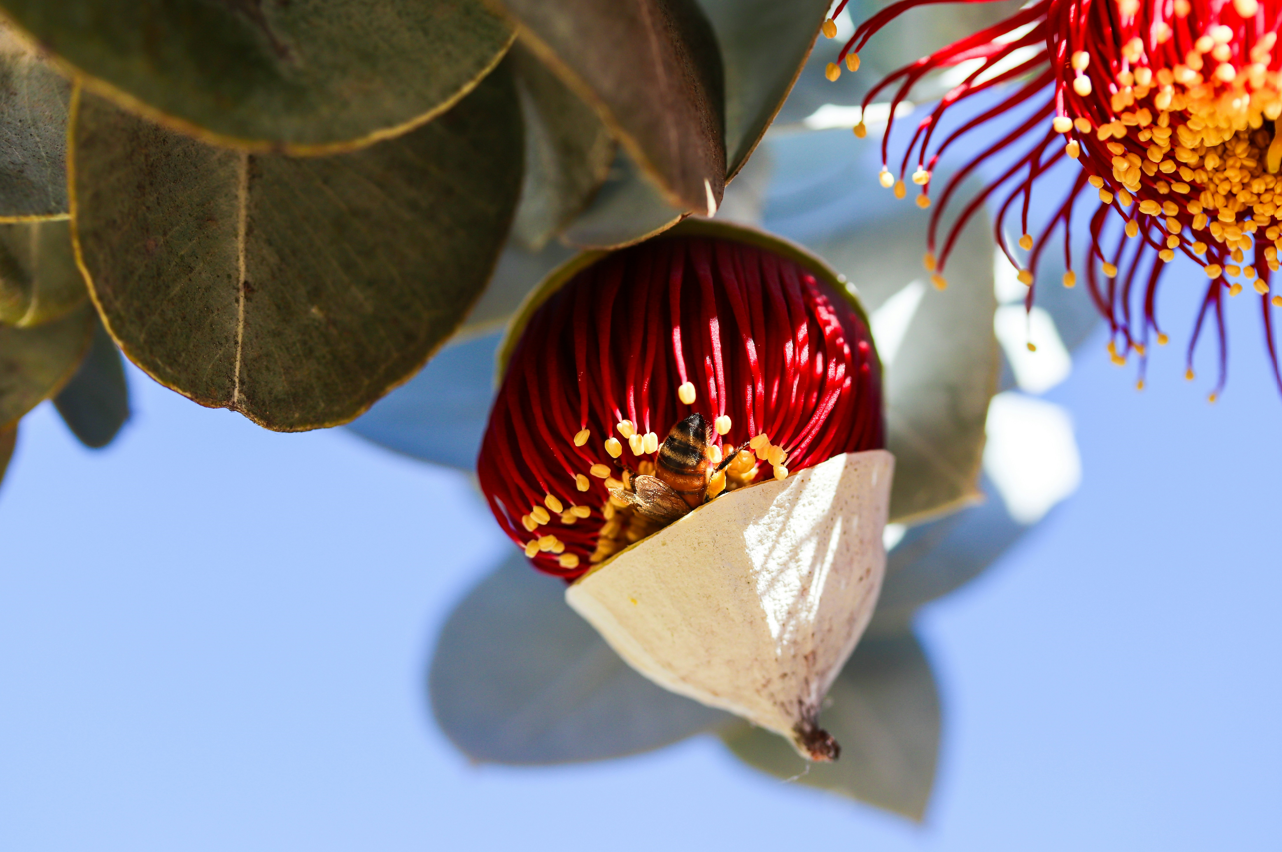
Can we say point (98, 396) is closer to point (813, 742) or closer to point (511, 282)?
point (511, 282)

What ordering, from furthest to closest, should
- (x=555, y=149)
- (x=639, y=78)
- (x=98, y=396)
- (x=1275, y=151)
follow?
(x=98, y=396) < (x=555, y=149) < (x=1275, y=151) < (x=639, y=78)

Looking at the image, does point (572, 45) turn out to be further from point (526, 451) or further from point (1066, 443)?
point (1066, 443)

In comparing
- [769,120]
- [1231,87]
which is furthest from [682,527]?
[1231,87]

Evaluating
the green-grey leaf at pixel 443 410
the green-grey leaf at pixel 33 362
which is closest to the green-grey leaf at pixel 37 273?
the green-grey leaf at pixel 33 362

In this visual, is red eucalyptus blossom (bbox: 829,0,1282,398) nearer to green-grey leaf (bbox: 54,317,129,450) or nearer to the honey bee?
the honey bee

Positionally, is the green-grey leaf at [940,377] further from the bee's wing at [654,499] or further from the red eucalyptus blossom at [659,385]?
the bee's wing at [654,499]

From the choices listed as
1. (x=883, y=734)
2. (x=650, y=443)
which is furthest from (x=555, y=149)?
(x=883, y=734)

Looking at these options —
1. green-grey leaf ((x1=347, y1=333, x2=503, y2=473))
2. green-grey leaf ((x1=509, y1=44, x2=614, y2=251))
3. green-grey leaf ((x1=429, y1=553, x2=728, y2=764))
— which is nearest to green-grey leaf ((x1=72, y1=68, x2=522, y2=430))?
green-grey leaf ((x1=509, y1=44, x2=614, y2=251))
